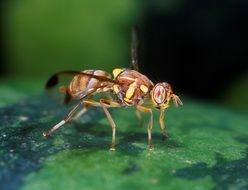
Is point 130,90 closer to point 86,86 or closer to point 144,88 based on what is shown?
point 144,88

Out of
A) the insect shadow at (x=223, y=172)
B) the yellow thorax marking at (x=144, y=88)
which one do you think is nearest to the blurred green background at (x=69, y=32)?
the yellow thorax marking at (x=144, y=88)

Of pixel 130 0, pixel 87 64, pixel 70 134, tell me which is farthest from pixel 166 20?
pixel 70 134

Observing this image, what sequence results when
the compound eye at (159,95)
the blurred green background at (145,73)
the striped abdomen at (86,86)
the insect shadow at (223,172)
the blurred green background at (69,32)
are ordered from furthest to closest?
the blurred green background at (69,32)
the striped abdomen at (86,86)
the compound eye at (159,95)
the blurred green background at (145,73)
the insect shadow at (223,172)

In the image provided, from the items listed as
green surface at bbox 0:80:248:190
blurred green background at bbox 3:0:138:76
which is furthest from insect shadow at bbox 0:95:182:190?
blurred green background at bbox 3:0:138:76

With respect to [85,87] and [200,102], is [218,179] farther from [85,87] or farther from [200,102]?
[200,102]

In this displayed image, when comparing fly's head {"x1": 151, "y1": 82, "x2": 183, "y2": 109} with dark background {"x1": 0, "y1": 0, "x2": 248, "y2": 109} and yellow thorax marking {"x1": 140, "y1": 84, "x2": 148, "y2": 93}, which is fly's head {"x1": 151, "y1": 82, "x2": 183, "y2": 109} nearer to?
yellow thorax marking {"x1": 140, "y1": 84, "x2": 148, "y2": 93}

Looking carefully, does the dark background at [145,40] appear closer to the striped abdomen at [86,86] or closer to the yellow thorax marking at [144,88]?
the striped abdomen at [86,86]
